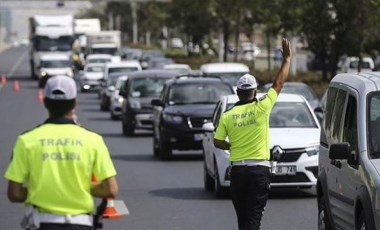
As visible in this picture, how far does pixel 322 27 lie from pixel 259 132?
109 feet

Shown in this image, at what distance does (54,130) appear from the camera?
7.73 metres

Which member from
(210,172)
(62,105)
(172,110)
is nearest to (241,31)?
(172,110)

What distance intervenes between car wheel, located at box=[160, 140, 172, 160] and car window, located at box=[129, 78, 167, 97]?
7.69 m

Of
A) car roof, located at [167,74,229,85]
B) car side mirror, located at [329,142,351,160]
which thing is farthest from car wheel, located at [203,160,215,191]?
car side mirror, located at [329,142,351,160]

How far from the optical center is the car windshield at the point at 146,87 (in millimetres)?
33531

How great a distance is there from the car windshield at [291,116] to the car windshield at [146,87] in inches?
545

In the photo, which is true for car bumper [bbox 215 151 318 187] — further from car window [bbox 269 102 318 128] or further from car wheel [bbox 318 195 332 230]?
car wheel [bbox 318 195 332 230]

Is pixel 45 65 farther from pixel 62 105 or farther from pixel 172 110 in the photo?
pixel 62 105

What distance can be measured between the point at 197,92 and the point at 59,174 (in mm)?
18982

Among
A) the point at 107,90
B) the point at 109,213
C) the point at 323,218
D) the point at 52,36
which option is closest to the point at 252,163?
the point at 323,218

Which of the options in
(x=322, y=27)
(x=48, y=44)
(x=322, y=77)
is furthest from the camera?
(x=48, y=44)

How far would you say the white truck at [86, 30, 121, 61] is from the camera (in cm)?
8781

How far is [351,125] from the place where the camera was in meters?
11.9

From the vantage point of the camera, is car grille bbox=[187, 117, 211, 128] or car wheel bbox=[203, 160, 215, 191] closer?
car wheel bbox=[203, 160, 215, 191]
